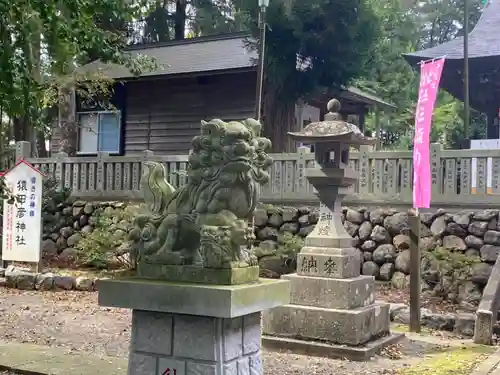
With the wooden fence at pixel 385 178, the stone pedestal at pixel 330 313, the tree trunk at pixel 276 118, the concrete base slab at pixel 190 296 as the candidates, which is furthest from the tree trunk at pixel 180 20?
the concrete base slab at pixel 190 296

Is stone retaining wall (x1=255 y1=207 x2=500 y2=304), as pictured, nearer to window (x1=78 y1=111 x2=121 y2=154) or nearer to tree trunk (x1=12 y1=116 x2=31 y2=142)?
tree trunk (x1=12 y1=116 x2=31 y2=142)

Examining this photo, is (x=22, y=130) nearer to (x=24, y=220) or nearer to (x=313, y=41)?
(x=24, y=220)

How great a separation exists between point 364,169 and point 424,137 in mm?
2350

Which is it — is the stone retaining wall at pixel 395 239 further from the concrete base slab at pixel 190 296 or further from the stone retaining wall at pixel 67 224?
the concrete base slab at pixel 190 296

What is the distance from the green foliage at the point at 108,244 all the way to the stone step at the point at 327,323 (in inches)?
213

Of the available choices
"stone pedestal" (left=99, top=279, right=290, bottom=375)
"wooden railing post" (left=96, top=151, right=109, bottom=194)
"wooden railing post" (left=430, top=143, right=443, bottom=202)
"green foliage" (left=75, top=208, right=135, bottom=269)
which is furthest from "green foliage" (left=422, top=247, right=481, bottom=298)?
"wooden railing post" (left=96, top=151, right=109, bottom=194)

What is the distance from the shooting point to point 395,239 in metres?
12.0

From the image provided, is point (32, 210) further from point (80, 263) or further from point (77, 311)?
point (77, 311)

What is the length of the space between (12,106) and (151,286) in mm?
2024

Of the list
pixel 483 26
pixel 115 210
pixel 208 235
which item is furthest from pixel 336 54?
pixel 208 235

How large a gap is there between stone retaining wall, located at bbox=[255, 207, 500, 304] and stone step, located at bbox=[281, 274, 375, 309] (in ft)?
10.8

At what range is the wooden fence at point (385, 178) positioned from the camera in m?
11.2

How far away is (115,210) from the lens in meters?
14.7

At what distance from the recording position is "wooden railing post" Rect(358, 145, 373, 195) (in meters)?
12.3
